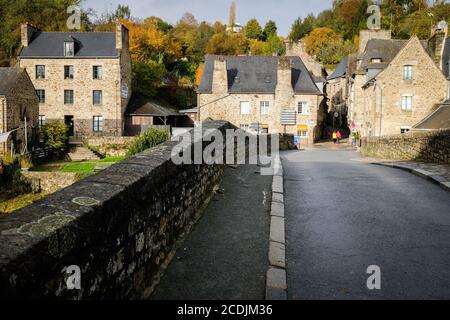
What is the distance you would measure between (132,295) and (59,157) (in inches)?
1472

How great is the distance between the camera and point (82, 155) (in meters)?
39.9

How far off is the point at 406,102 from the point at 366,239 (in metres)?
32.1

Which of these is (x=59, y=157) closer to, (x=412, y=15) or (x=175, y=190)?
(x=175, y=190)

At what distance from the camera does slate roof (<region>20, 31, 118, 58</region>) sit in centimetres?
4534

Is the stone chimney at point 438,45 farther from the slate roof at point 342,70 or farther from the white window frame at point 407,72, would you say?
the slate roof at point 342,70

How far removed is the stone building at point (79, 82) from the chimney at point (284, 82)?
623 inches

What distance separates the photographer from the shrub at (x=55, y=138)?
39.1m

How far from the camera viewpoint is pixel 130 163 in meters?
5.71

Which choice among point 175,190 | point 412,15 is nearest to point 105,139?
point 175,190

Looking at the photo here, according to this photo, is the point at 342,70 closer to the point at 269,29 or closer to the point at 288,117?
the point at 288,117

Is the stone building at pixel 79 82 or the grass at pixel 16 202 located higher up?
the stone building at pixel 79 82

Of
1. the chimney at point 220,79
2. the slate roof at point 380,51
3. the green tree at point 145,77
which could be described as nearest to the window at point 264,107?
the chimney at point 220,79

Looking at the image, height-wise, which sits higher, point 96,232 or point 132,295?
point 96,232

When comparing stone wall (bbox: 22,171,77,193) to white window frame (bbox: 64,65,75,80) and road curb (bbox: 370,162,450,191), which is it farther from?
road curb (bbox: 370,162,450,191)
